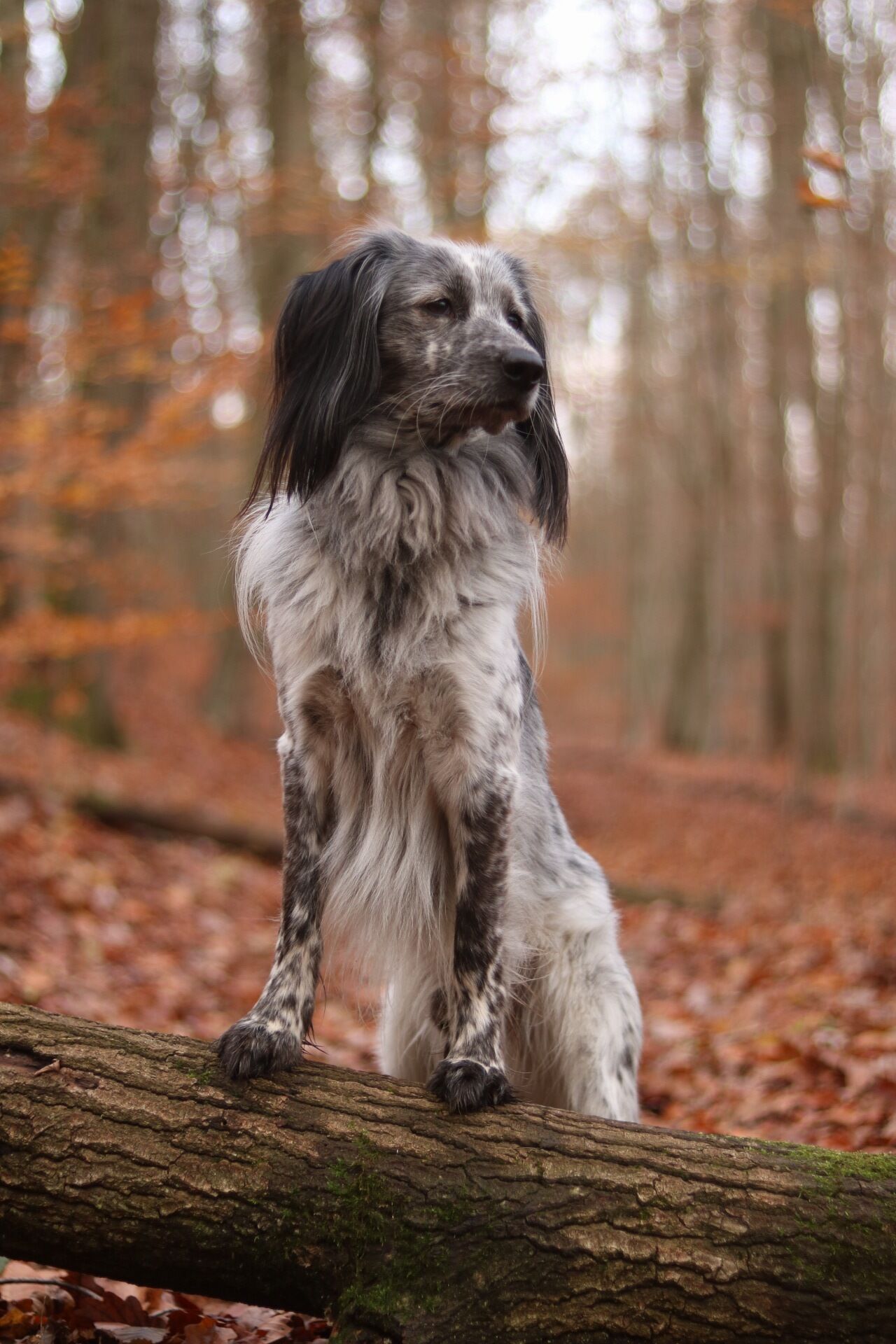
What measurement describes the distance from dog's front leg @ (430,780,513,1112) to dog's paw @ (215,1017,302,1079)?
1.64ft

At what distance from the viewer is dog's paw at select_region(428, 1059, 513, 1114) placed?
3.01m

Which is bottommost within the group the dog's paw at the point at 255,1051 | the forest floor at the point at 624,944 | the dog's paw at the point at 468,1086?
the forest floor at the point at 624,944

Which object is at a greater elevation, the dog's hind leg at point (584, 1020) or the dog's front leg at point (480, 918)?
the dog's front leg at point (480, 918)

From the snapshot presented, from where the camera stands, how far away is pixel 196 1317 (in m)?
3.18

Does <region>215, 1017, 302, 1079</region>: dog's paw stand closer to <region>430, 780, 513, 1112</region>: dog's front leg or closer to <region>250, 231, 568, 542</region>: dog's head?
<region>430, 780, 513, 1112</region>: dog's front leg

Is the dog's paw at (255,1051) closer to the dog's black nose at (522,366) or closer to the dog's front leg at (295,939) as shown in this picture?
the dog's front leg at (295,939)

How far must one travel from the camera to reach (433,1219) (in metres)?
2.70

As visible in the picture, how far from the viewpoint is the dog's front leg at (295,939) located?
3.13m

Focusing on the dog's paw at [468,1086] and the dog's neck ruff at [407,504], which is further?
the dog's neck ruff at [407,504]

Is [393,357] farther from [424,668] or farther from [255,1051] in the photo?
[255,1051]

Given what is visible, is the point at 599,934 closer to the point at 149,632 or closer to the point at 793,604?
the point at 149,632

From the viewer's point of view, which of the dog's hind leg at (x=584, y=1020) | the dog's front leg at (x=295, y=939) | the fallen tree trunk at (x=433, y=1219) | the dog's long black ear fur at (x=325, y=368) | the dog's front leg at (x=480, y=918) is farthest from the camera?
the dog's hind leg at (x=584, y=1020)

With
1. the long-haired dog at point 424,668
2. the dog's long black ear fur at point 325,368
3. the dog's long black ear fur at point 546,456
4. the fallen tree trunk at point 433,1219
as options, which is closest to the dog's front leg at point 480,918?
the long-haired dog at point 424,668

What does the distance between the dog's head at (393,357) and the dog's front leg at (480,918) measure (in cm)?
117
